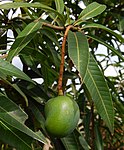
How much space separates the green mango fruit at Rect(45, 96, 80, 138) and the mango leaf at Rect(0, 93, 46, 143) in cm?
4

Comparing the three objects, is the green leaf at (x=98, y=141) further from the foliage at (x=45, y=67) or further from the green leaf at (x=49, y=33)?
the green leaf at (x=49, y=33)

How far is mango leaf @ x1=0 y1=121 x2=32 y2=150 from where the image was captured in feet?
3.06

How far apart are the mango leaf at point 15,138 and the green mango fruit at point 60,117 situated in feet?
0.24

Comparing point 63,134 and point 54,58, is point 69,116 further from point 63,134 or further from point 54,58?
point 54,58

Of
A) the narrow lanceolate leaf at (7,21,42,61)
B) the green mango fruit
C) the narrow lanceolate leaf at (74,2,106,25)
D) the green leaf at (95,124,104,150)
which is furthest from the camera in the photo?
the green leaf at (95,124,104,150)

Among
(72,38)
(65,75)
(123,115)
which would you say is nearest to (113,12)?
(123,115)

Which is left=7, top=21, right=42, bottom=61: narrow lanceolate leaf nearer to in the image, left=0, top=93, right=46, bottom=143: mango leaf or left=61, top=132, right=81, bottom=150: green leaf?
left=0, top=93, right=46, bottom=143: mango leaf

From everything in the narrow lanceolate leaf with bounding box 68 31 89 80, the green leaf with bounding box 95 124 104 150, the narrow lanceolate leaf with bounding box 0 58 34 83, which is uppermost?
the narrow lanceolate leaf with bounding box 68 31 89 80

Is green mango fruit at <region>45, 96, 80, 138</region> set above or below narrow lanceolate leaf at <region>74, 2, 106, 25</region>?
below

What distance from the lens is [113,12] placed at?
6.40 ft

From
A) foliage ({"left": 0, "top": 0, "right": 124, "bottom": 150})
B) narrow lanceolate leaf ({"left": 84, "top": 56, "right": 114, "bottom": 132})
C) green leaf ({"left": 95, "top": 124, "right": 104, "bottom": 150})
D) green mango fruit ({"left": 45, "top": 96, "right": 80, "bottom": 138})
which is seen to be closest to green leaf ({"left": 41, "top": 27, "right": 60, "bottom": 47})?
foliage ({"left": 0, "top": 0, "right": 124, "bottom": 150})

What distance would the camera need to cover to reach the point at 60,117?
2.89 ft

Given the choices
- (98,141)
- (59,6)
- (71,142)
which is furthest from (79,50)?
(98,141)

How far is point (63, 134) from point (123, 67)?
5.55 feet
